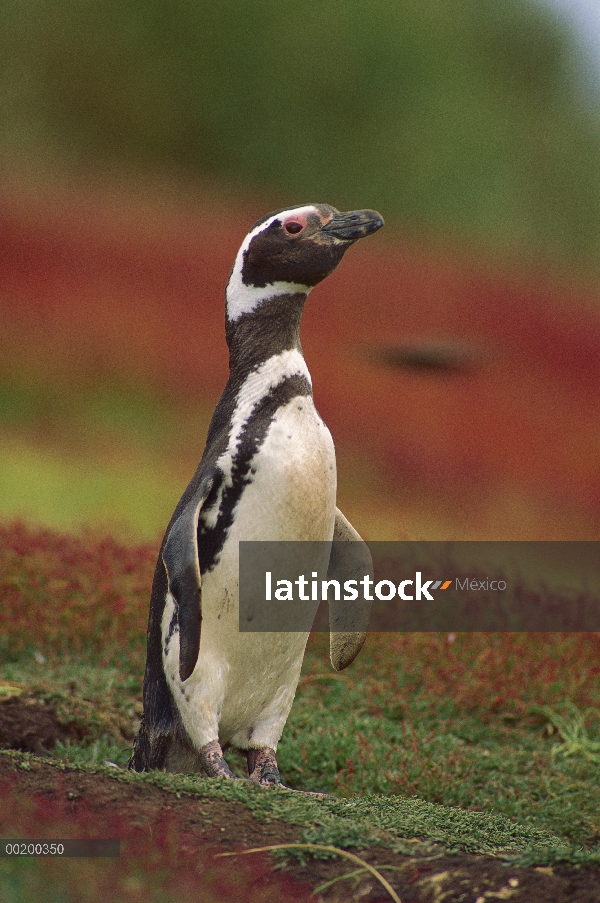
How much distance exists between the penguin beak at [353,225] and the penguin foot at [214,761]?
135cm

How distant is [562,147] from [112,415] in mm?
5322

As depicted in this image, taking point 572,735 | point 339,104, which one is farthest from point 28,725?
point 339,104

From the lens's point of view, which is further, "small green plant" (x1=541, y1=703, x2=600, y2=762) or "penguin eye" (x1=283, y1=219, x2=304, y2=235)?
"small green plant" (x1=541, y1=703, x2=600, y2=762)

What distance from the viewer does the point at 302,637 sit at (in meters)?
2.99

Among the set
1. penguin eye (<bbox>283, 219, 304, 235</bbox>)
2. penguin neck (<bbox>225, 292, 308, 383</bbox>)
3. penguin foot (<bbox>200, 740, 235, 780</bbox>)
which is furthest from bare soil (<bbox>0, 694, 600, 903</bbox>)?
penguin eye (<bbox>283, 219, 304, 235</bbox>)

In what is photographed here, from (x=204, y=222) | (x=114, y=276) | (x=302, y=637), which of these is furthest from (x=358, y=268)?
(x=302, y=637)

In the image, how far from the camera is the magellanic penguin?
9.18 ft

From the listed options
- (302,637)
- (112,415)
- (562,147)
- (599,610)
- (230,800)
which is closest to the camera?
(230,800)

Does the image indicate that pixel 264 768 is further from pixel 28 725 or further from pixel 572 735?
pixel 572 735

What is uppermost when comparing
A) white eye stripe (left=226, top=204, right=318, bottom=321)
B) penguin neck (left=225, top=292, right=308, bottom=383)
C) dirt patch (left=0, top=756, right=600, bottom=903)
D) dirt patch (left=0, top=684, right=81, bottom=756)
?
white eye stripe (left=226, top=204, right=318, bottom=321)

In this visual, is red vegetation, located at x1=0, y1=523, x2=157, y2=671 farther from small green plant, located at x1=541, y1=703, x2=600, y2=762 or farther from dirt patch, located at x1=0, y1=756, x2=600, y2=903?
dirt patch, located at x1=0, y1=756, x2=600, y2=903

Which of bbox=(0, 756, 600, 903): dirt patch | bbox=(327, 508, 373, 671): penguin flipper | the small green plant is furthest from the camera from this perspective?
the small green plant

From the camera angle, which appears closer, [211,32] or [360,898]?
[360,898]

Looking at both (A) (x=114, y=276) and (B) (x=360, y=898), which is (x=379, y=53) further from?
(B) (x=360, y=898)
